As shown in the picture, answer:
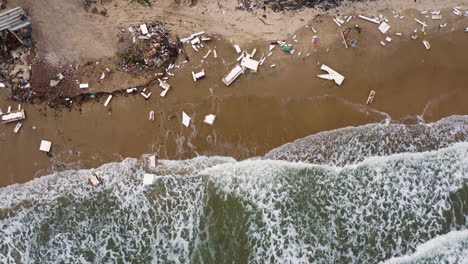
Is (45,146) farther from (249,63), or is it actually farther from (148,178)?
(249,63)

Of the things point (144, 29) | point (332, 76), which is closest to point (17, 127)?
point (144, 29)

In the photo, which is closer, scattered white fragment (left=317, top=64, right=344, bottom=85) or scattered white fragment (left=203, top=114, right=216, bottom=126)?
scattered white fragment (left=203, top=114, right=216, bottom=126)

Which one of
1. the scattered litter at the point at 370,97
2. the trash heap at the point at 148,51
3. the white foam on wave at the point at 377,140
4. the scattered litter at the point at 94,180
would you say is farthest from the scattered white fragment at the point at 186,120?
the scattered litter at the point at 370,97

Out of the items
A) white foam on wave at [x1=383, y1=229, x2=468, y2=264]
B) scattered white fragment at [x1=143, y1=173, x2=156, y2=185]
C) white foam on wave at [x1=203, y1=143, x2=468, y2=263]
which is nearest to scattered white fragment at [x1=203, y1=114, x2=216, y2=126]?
white foam on wave at [x1=203, y1=143, x2=468, y2=263]

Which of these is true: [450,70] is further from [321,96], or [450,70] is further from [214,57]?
[214,57]

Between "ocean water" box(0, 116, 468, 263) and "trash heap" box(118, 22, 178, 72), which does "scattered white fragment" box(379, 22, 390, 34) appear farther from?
"trash heap" box(118, 22, 178, 72)

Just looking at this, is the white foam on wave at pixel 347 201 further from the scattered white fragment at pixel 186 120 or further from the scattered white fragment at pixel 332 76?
the scattered white fragment at pixel 332 76
